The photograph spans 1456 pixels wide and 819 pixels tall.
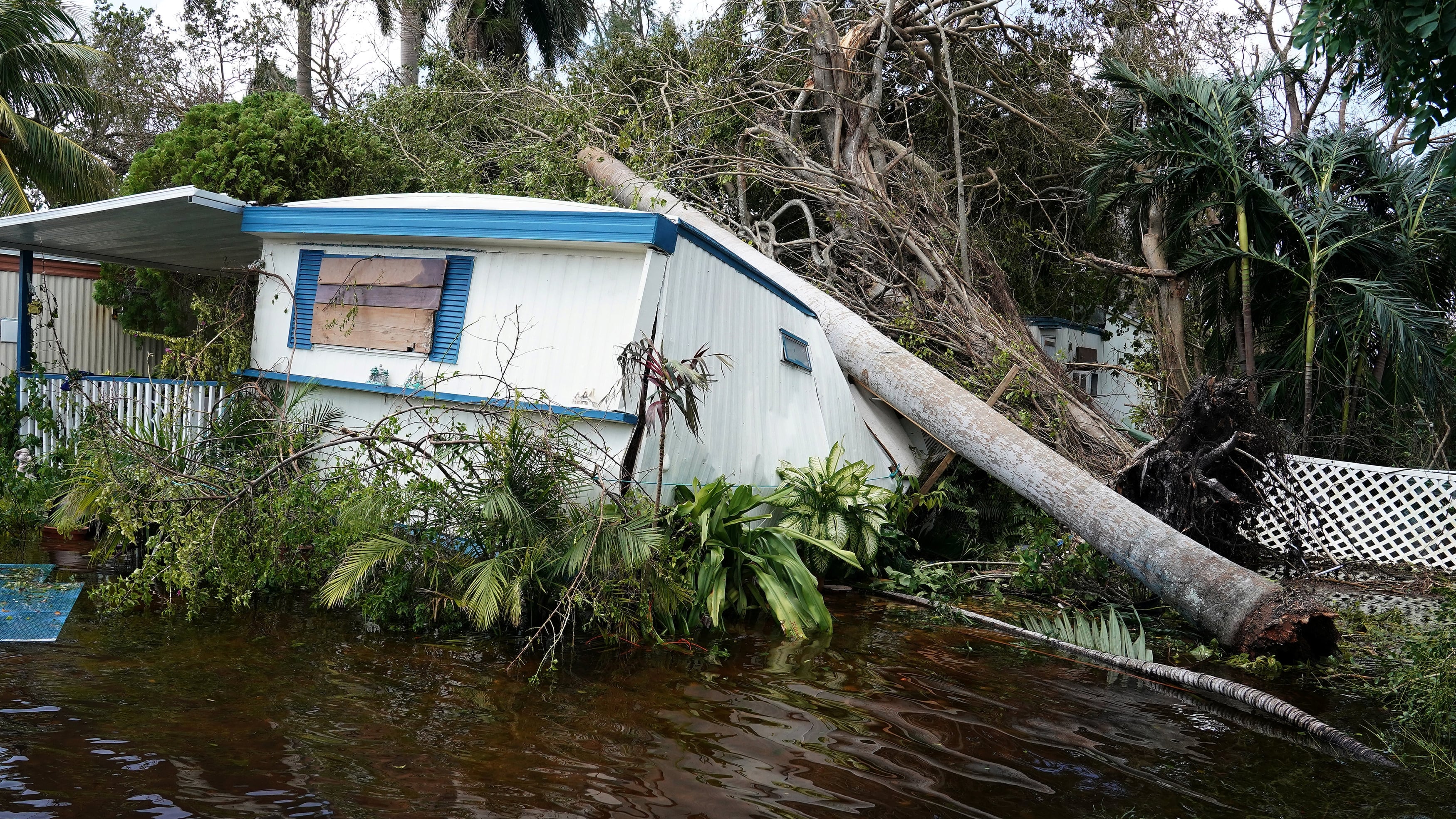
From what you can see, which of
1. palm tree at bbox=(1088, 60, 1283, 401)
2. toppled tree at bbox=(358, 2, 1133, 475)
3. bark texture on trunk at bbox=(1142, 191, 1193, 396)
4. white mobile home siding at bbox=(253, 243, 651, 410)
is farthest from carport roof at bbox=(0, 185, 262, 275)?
bark texture on trunk at bbox=(1142, 191, 1193, 396)

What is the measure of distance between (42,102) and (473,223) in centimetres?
1401

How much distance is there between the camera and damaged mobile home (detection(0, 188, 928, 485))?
6.29m

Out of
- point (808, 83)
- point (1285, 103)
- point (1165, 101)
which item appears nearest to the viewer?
point (1165, 101)

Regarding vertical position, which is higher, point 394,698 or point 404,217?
point 404,217

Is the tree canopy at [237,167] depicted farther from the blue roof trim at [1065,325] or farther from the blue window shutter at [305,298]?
the blue roof trim at [1065,325]

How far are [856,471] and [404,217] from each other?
413 cm

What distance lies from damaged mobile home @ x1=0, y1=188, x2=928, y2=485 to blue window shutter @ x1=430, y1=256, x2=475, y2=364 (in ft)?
0.04

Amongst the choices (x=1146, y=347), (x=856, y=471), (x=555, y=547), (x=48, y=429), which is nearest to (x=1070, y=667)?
(x=856, y=471)

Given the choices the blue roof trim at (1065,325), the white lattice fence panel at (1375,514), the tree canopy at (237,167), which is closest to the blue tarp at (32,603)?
the tree canopy at (237,167)

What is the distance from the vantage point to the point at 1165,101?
10.6 m

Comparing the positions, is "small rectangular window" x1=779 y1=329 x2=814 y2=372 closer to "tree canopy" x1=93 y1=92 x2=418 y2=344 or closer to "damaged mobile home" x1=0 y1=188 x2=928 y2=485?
"damaged mobile home" x1=0 y1=188 x2=928 y2=485

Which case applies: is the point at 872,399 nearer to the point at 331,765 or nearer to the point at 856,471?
the point at 856,471

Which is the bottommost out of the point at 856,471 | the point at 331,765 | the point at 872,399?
the point at 331,765

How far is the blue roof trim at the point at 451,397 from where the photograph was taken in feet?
20.1
